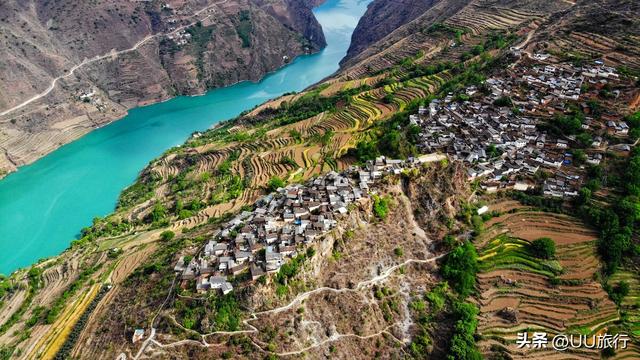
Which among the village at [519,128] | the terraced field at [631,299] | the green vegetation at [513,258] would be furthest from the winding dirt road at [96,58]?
the terraced field at [631,299]

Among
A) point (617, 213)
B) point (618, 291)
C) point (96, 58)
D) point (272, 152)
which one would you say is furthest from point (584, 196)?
point (96, 58)

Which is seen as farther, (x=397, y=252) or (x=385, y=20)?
(x=385, y=20)

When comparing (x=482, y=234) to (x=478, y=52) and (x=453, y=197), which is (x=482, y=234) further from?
(x=478, y=52)

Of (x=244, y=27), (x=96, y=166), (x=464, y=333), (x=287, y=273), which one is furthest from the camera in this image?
(x=244, y=27)

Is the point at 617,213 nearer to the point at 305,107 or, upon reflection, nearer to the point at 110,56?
the point at 305,107

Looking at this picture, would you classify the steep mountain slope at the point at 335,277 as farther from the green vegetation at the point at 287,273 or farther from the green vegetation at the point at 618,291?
the green vegetation at the point at 618,291

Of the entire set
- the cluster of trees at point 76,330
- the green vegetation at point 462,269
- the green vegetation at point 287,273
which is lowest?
the green vegetation at point 462,269
